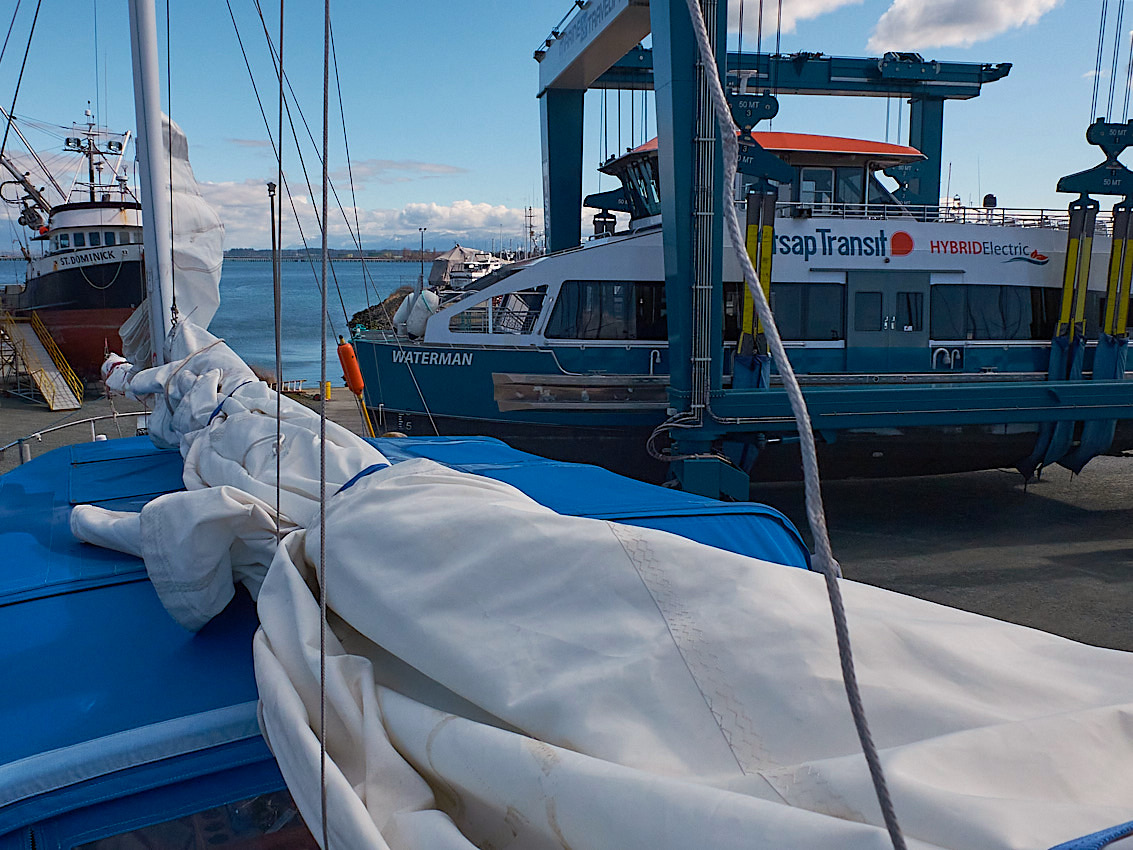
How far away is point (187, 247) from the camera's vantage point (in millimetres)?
6262

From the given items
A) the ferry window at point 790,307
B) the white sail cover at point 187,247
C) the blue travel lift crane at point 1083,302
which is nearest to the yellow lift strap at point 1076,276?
the blue travel lift crane at point 1083,302

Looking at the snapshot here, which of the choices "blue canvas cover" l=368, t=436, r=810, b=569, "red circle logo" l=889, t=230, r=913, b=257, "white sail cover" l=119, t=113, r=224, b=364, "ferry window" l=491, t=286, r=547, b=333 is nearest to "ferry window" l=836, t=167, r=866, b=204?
"red circle logo" l=889, t=230, r=913, b=257

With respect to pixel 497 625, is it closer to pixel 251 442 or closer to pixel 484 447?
pixel 251 442

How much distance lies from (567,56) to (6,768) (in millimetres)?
11094

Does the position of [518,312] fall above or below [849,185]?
below

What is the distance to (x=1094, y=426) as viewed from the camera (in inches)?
388

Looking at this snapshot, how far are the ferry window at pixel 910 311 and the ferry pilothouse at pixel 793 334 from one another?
0.02 meters

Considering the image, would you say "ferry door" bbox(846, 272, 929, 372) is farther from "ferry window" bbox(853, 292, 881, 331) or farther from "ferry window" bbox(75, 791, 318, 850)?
"ferry window" bbox(75, 791, 318, 850)

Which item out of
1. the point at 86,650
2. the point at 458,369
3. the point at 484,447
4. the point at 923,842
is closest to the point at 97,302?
the point at 458,369

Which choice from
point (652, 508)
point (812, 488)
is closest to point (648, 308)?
point (652, 508)

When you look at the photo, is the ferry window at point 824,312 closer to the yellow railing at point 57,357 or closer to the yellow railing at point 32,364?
the yellow railing at point 32,364

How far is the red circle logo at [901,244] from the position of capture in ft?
33.0

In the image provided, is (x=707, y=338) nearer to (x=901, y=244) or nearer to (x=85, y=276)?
(x=901, y=244)

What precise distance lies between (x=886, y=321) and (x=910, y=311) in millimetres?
336
